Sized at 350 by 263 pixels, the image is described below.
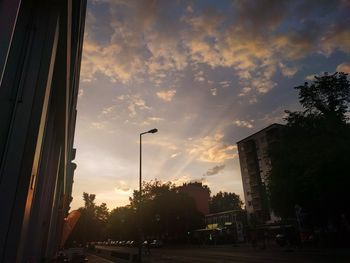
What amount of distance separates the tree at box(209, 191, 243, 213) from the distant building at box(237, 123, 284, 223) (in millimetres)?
45095

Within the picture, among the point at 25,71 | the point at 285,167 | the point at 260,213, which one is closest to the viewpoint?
the point at 25,71

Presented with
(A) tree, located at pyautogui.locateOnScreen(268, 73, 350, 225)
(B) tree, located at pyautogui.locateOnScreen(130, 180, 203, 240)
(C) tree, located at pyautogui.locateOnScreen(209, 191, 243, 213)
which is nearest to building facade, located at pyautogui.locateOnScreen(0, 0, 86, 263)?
(A) tree, located at pyautogui.locateOnScreen(268, 73, 350, 225)

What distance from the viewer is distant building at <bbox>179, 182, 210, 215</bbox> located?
9769 centimetres

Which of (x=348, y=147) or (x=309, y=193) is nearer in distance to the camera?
(x=348, y=147)

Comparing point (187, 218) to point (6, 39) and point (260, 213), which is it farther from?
point (6, 39)

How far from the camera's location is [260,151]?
7775 centimetres

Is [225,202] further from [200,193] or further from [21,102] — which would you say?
[21,102]

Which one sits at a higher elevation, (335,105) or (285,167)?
(335,105)

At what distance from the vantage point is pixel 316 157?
25000 millimetres

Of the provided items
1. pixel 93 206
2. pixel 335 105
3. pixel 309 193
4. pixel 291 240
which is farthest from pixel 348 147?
pixel 93 206

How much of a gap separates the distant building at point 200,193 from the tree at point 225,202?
2437cm

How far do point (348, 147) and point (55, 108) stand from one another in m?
24.9

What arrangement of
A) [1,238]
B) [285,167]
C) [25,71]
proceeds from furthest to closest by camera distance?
[285,167] → [25,71] → [1,238]

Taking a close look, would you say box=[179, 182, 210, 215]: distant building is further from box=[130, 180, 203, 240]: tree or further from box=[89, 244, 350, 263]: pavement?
box=[89, 244, 350, 263]: pavement
